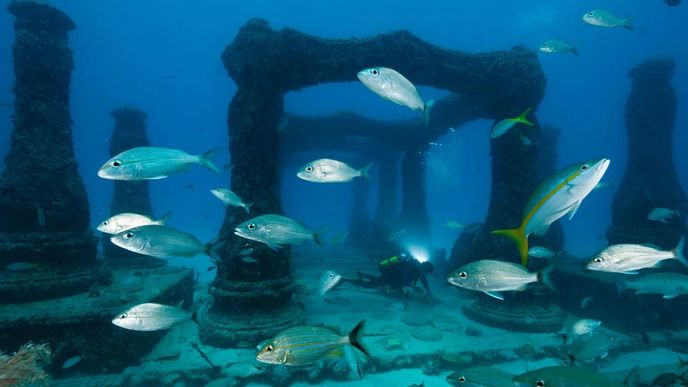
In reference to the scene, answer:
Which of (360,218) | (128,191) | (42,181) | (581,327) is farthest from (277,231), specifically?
(360,218)

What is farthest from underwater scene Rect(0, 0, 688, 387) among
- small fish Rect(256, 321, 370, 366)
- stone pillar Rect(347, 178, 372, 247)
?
stone pillar Rect(347, 178, 372, 247)

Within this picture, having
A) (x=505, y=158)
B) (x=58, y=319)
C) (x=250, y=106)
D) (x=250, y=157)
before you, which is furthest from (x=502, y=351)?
(x=58, y=319)

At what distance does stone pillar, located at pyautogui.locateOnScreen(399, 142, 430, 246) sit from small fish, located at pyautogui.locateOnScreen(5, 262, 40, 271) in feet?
52.0

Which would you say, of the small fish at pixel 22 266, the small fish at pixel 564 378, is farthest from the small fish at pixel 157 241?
the small fish at pixel 22 266

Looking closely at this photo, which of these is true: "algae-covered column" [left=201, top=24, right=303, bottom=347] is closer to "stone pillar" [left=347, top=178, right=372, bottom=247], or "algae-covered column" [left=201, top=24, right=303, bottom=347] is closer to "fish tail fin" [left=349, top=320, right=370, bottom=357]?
"fish tail fin" [left=349, top=320, right=370, bottom=357]

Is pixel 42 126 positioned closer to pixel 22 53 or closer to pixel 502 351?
pixel 22 53

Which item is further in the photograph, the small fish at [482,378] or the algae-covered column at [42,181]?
the algae-covered column at [42,181]

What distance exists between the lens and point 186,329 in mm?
7574

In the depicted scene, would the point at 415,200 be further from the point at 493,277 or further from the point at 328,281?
the point at 493,277

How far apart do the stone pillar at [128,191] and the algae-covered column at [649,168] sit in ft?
54.9

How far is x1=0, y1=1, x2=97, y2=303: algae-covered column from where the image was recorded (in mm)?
6793

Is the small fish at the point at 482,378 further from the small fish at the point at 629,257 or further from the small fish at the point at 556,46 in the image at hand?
the small fish at the point at 556,46

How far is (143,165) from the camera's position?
405cm

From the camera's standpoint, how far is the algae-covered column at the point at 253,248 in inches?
267
